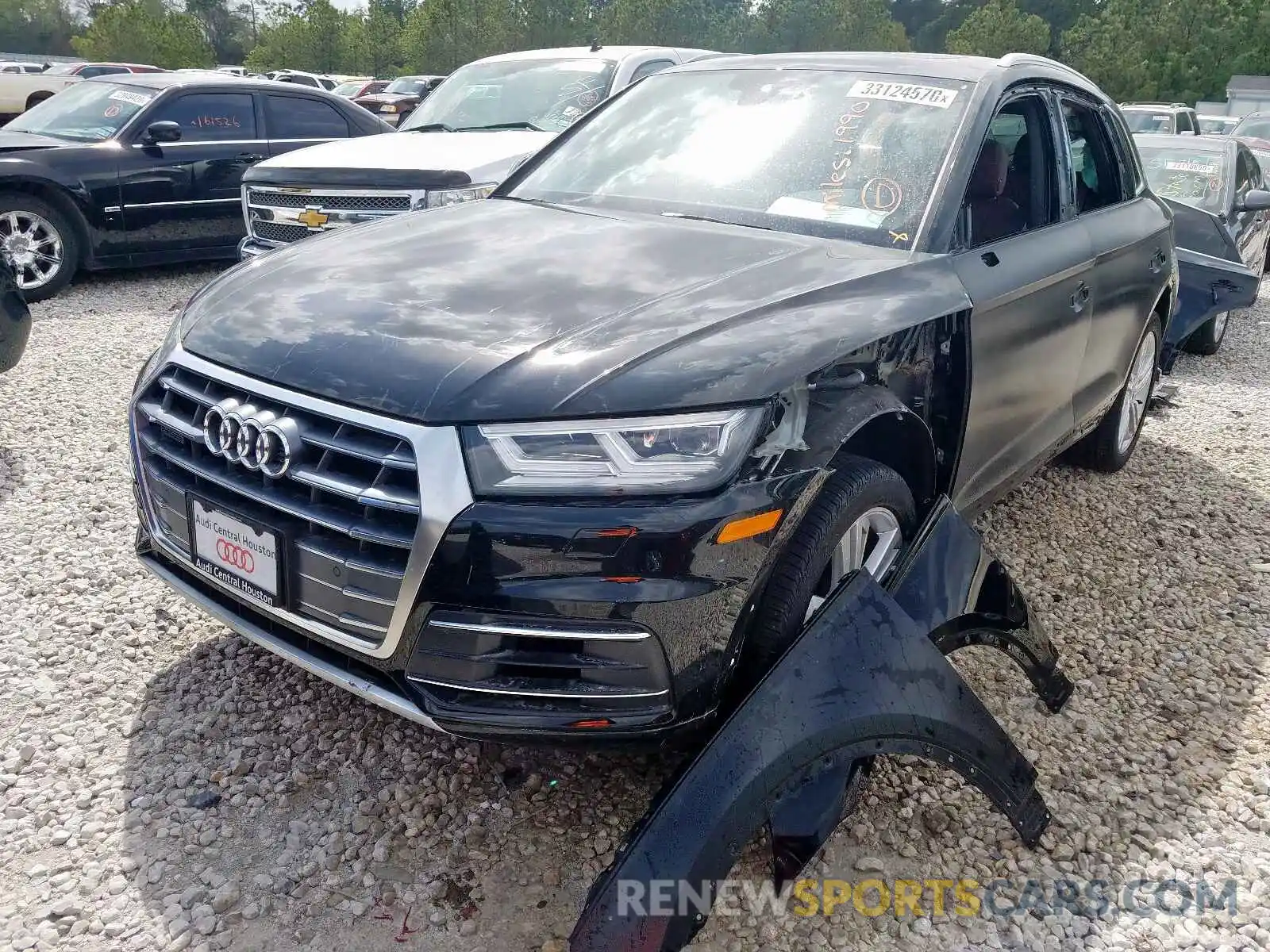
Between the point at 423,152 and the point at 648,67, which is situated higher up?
the point at 648,67

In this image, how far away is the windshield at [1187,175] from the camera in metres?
8.14

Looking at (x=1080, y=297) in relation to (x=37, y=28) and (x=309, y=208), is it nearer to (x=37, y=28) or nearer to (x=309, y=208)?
(x=309, y=208)

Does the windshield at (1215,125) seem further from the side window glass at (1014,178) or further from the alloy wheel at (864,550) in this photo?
the alloy wheel at (864,550)

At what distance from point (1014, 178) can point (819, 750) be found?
2399mm

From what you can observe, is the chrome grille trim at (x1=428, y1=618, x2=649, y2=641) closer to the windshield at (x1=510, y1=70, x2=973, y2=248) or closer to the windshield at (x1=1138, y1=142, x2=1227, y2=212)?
the windshield at (x1=510, y1=70, x2=973, y2=248)

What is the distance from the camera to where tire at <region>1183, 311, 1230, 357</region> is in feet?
24.5

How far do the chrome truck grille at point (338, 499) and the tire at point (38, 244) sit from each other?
6.20 m

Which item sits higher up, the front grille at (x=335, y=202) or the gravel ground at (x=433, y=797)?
the front grille at (x=335, y=202)

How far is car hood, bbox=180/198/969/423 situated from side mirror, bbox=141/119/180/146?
5742 millimetres

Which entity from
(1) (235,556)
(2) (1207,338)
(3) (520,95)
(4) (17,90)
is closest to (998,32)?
(4) (17,90)

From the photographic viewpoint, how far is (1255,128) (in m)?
17.0

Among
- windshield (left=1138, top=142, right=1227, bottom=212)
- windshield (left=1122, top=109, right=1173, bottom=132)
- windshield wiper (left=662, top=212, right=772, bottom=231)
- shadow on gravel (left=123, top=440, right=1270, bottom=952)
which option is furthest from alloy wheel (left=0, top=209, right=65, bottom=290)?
windshield (left=1122, top=109, right=1173, bottom=132)

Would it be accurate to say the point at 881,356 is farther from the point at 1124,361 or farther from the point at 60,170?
the point at 60,170

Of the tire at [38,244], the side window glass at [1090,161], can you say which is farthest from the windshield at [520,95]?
the side window glass at [1090,161]
